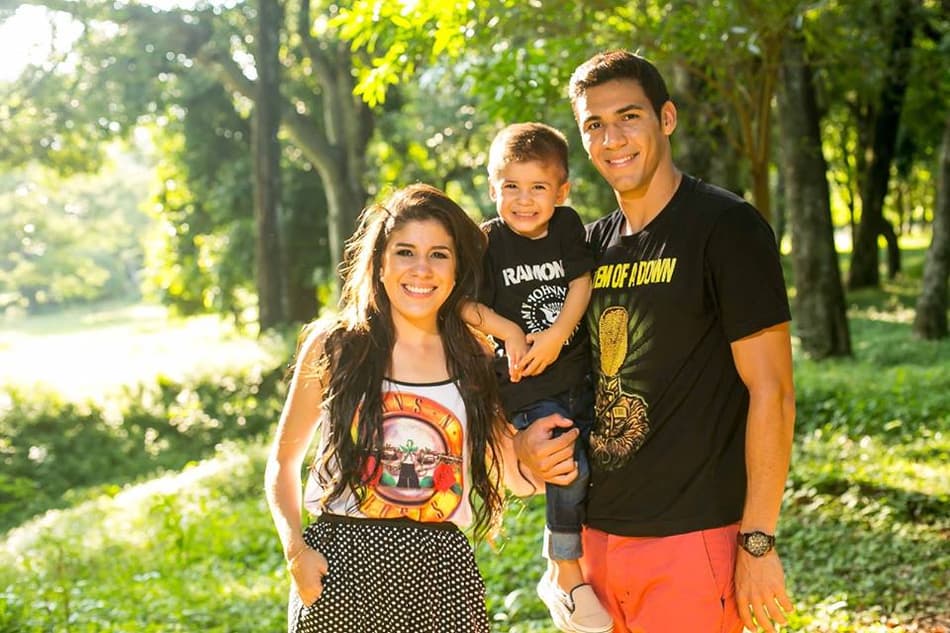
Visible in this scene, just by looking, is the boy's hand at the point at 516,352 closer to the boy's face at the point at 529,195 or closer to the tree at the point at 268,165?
the boy's face at the point at 529,195

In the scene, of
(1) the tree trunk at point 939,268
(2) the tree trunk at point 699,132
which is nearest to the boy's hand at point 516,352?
(2) the tree trunk at point 699,132

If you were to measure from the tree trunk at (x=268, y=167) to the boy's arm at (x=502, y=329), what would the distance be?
1801 centimetres

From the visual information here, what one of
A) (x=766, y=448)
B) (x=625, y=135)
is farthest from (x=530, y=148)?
(x=766, y=448)

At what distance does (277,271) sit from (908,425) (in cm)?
1385

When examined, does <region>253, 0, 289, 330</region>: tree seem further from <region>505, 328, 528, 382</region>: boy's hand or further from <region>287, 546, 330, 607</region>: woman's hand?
<region>287, 546, 330, 607</region>: woman's hand

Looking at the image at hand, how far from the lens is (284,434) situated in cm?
333

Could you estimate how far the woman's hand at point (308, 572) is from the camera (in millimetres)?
3117

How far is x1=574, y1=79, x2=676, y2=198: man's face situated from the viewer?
127 inches

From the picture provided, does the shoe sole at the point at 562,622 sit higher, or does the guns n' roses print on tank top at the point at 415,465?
the guns n' roses print on tank top at the point at 415,465

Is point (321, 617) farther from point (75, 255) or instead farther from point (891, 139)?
point (75, 255)

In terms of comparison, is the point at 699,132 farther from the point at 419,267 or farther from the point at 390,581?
the point at 390,581

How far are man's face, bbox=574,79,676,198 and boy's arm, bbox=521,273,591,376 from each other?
314mm

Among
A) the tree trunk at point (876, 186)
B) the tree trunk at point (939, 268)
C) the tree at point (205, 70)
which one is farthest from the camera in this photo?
the tree trunk at point (876, 186)

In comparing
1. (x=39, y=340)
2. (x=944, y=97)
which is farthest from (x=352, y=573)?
(x=39, y=340)
